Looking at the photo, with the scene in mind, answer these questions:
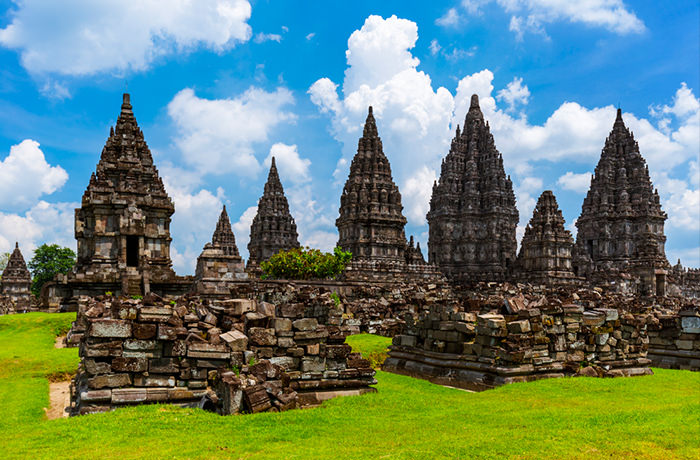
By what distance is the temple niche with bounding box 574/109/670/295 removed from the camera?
58844 millimetres

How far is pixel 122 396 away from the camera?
923cm

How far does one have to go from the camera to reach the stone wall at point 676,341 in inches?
659

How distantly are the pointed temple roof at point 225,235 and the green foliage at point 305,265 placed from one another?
22206 millimetres

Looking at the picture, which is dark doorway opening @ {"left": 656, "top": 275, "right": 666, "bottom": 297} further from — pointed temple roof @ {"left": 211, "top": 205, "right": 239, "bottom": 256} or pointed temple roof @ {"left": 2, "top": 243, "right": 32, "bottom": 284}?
pointed temple roof @ {"left": 2, "top": 243, "right": 32, "bottom": 284}

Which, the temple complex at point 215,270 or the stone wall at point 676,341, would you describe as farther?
the temple complex at point 215,270

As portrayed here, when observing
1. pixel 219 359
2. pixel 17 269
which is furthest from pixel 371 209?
pixel 17 269

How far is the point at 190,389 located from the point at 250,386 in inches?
62.8

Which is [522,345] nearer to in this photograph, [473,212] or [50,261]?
[473,212]

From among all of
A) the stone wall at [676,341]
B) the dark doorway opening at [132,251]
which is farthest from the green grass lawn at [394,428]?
the dark doorway opening at [132,251]

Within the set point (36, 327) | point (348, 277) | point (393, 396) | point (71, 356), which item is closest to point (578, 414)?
point (393, 396)

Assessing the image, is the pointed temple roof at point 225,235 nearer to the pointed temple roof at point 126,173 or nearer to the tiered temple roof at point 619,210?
the pointed temple roof at point 126,173

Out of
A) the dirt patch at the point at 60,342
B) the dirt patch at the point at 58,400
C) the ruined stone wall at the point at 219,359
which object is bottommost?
the dirt patch at the point at 58,400

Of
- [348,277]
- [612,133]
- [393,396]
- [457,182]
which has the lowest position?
[393,396]

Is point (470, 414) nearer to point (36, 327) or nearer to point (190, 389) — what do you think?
point (190, 389)
